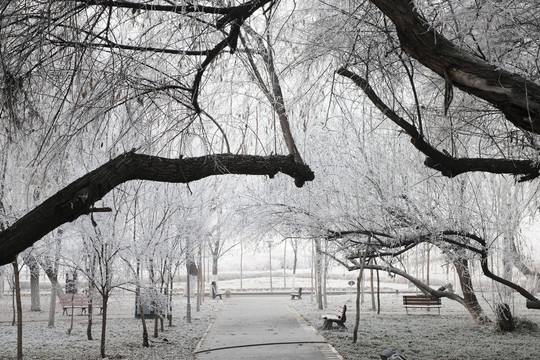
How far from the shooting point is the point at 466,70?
3.69 metres

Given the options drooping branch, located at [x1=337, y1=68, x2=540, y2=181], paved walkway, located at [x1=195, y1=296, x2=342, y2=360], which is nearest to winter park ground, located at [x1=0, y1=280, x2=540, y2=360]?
paved walkway, located at [x1=195, y1=296, x2=342, y2=360]

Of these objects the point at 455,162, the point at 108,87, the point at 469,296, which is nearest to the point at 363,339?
the point at 469,296

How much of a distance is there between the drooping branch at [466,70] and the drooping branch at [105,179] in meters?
1.88

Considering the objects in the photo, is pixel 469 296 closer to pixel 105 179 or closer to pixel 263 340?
pixel 263 340

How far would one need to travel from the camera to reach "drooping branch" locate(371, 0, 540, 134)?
11.8ft

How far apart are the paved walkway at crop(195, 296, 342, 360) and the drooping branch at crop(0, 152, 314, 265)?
6656mm

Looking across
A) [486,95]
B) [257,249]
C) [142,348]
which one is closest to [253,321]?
[257,249]

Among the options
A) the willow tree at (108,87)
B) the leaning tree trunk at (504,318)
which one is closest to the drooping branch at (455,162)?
the willow tree at (108,87)

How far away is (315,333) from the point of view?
15195mm

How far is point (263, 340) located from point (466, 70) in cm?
1104

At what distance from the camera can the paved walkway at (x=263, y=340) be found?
1126cm

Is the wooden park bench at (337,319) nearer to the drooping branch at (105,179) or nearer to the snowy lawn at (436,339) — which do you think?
the snowy lawn at (436,339)

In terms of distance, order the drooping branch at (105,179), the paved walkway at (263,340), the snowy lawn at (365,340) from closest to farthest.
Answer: the drooping branch at (105,179) → the paved walkway at (263,340) → the snowy lawn at (365,340)

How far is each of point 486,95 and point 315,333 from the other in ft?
40.8
